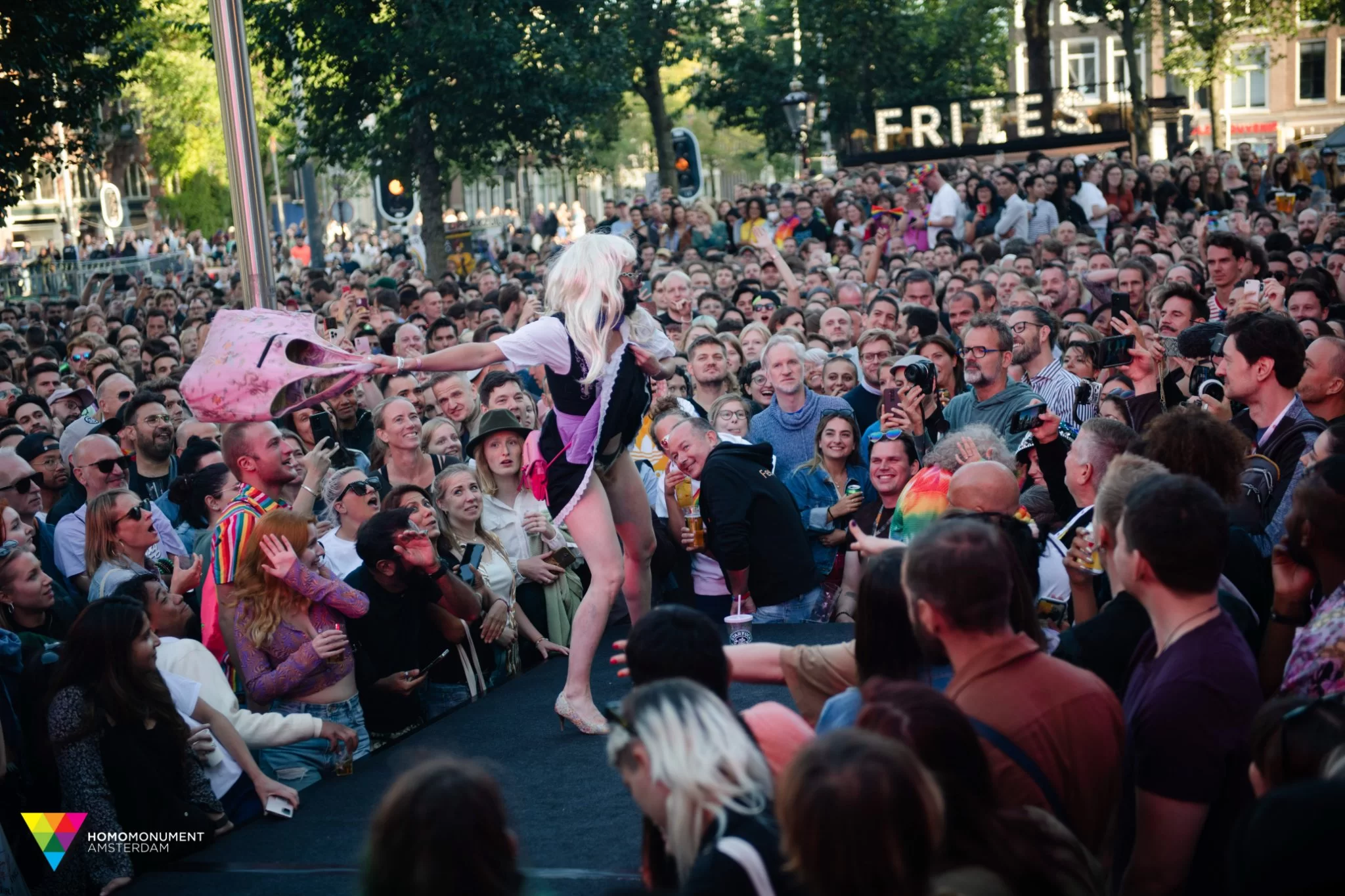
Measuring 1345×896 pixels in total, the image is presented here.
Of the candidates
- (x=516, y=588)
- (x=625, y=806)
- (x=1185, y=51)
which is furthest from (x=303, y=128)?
(x=1185, y=51)

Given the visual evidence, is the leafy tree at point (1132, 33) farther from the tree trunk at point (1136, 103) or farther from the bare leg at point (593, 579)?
the bare leg at point (593, 579)

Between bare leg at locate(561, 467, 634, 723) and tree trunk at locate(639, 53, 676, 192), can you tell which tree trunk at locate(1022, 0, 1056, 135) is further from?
bare leg at locate(561, 467, 634, 723)

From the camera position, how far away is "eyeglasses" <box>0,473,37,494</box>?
686cm

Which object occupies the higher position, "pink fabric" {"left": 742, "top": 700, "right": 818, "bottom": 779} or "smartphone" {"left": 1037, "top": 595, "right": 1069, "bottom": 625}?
"pink fabric" {"left": 742, "top": 700, "right": 818, "bottom": 779}

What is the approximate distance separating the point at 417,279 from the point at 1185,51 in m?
31.4

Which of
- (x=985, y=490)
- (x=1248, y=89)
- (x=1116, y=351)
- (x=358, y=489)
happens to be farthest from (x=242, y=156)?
(x=1248, y=89)

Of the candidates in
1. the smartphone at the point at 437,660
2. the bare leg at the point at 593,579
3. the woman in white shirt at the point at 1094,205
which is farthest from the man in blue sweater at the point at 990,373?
the woman in white shirt at the point at 1094,205

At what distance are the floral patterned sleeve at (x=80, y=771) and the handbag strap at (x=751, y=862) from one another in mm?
2746

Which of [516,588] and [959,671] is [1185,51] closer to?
[516,588]

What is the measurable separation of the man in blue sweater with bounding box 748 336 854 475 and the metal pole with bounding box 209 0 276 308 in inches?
116

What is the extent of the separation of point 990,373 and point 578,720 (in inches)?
126

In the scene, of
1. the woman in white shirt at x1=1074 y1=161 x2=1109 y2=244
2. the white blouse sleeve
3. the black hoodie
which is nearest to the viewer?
the white blouse sleeve

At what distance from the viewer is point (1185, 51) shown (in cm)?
4112

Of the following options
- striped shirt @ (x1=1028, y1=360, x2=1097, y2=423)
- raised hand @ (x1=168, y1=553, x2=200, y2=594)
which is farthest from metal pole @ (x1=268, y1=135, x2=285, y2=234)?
raised hand @ (x1=168, y1=553, x2=200, y2=594)
